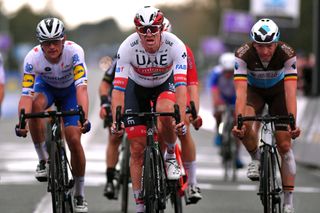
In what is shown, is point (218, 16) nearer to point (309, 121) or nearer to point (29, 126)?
point (309, 121)

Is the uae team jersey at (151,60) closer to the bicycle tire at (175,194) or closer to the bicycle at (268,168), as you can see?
the bicycle at (268,168)

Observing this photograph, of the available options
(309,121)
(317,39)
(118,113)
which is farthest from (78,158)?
(317,39)

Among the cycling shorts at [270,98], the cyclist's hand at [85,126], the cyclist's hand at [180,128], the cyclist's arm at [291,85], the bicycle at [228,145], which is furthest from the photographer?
the bicycle at [228,145]

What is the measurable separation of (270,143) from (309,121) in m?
9.18

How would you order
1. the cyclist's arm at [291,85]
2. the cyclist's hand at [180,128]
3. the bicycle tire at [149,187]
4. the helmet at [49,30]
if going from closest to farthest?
the bicycle tire at [149,187]
the cyclist's hand at [180,128]
the helmet at [49,30]
the cyclist's arm at [291,85]

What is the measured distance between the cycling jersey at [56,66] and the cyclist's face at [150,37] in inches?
32.8

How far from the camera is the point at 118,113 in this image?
31.6 ft

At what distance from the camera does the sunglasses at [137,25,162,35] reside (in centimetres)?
978

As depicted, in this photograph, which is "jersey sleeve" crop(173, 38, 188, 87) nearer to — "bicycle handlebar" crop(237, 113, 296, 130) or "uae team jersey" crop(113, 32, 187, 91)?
"uae team jersey" crop(113, 32, 187, 91)

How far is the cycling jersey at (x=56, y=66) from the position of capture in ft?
34.4

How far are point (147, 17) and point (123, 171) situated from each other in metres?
3.06

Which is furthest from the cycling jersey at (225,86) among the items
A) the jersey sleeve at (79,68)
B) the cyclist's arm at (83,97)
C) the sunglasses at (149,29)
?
the sunglasses at (149,29)

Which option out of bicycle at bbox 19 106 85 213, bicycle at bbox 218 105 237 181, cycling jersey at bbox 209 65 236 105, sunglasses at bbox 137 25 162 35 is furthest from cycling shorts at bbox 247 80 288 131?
cycling jersey at bbox 209 65 236 105

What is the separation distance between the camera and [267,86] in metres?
10.9
